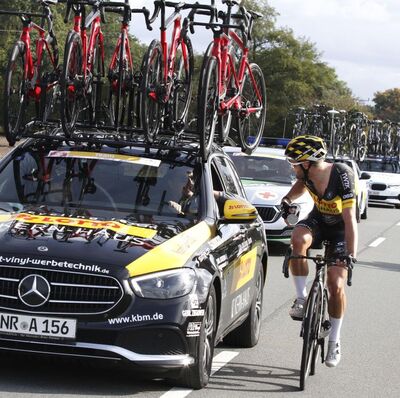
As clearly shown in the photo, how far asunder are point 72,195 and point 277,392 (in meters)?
1.96

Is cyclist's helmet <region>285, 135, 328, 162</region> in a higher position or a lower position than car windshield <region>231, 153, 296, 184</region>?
higher

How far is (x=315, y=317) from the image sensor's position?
26.6ft

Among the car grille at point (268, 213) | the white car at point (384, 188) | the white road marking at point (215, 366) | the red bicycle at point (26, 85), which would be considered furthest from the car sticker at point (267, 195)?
the white car at point (384, 188)

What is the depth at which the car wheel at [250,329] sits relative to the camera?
9.30 m

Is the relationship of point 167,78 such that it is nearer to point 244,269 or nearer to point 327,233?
point 244,269

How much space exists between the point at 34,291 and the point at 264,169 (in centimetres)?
1307

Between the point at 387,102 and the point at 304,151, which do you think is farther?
the point at 387,102

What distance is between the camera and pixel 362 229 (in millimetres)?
26391

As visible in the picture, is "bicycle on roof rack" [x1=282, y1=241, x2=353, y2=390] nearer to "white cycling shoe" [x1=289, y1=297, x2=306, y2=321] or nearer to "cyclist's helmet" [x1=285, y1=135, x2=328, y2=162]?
"white cycling shoe" [x1=289, y1=297, x2=306, y2=321]

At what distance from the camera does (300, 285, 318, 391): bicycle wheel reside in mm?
7797

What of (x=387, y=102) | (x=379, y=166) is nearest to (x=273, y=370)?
(x=379, y=166)

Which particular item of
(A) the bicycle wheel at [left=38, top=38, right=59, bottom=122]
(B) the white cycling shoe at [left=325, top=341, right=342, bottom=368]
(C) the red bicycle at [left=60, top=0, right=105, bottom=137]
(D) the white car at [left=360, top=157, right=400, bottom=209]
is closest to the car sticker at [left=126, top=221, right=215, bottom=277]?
(B) the white cycling shoe at [left=325, top=341, right=342, bottom=368]

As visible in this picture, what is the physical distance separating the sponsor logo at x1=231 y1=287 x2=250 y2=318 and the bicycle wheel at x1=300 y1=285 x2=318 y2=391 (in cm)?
55

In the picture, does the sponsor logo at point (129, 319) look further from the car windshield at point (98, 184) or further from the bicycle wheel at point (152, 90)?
the bicycle wheel at point (152, 90)
